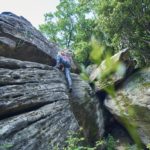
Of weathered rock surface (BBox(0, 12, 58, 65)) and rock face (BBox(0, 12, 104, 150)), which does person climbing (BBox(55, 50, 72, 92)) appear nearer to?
rock face (BBox(0, 12, 104, 150))

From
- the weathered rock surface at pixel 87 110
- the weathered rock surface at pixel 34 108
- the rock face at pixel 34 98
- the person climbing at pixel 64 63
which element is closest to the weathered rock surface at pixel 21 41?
the rock face at pixel 34 98

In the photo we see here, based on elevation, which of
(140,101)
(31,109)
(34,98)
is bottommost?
(140,101)

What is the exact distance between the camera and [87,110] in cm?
1308

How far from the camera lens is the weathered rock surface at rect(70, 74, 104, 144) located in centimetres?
1240

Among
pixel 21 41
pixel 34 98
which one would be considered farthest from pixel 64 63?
pixel 34 98

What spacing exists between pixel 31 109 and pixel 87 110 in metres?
5.12

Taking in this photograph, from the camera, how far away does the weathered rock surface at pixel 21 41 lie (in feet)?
37.4

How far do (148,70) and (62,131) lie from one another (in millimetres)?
7806

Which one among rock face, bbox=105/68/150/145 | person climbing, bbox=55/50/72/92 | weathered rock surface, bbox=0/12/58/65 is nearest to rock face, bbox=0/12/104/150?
weathered rock surface, bbox=0/12/58/65

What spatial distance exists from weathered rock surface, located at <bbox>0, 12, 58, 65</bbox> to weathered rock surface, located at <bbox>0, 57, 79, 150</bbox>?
155 cm

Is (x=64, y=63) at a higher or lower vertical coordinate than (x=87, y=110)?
higher

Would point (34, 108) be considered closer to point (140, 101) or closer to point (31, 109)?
point (31, 109)

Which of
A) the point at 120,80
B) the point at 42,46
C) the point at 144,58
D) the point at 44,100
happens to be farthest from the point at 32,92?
the point at 144,58

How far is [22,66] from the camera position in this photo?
32.1 feet
